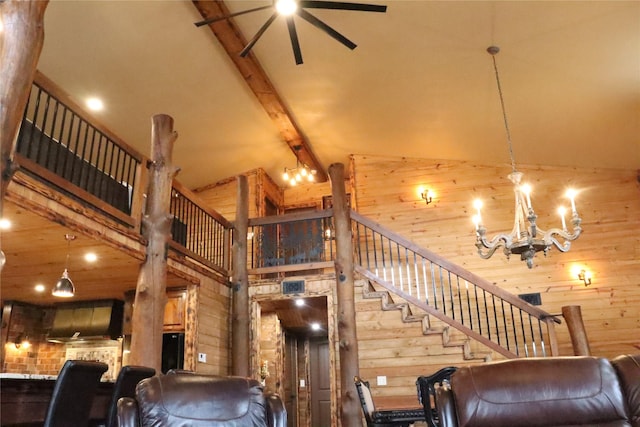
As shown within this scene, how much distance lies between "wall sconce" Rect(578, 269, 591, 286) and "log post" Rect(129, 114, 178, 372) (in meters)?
6.08

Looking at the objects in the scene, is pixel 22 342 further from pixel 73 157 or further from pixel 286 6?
pixel 286 6

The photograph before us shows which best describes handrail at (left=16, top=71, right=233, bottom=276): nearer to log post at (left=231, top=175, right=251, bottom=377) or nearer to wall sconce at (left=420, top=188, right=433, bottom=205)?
log post at (left=231, top=175, right=251, bottom=377)

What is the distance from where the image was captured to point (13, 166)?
120 inches

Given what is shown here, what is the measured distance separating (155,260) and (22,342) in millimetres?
3872

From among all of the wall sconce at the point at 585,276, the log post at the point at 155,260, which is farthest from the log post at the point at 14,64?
the wall sconce at the point at 585,276

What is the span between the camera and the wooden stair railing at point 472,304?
6.15 meters

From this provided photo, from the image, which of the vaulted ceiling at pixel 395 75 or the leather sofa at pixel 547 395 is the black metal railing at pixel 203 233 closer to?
the vaulted ceiling at pixel 395 75

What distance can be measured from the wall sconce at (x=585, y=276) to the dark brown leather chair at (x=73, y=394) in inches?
282

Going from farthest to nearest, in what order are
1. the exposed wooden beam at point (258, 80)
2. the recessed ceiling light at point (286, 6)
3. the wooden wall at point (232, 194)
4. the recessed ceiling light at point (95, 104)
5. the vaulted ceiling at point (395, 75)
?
the wooden wall at point (232, 194)
the recessed ceiling light at point (95, 104)
the exposed wooden beam at point (258, 80)
the vaulted ceiling at point (395, 75)
the recessed ceiling light at point (286, 6)

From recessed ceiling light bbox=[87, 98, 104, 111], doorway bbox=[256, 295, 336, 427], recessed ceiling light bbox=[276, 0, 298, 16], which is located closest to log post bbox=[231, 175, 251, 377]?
doorway bbox=[256, 295, 336, 427]

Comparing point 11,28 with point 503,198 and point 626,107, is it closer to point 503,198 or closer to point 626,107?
point 626,107

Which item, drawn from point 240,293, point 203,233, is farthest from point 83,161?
point 240,293

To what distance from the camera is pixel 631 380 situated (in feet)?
6.79

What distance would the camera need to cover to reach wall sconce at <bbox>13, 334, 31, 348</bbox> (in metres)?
7.62
